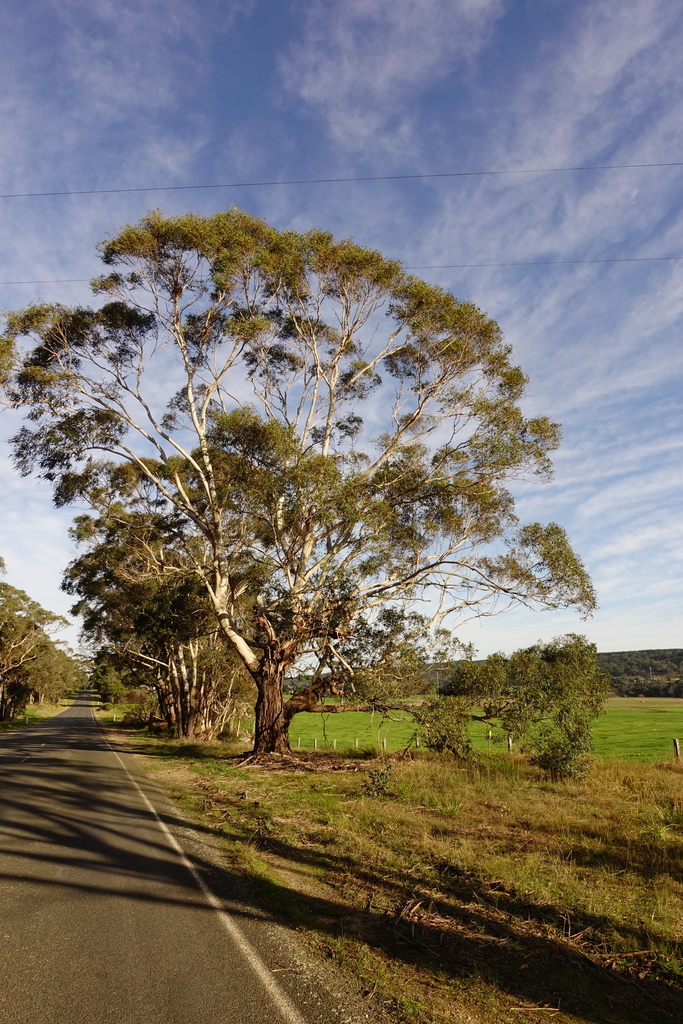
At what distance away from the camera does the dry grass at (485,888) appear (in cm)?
461

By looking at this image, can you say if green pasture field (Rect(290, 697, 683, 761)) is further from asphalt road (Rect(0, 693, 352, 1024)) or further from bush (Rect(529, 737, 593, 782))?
asphalt road (Rect(0, 693, 352, 1024))

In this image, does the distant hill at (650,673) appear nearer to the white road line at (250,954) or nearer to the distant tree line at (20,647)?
the distant tree line at (20,647)

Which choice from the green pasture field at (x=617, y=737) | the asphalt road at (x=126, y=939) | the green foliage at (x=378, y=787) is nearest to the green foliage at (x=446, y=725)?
the green foliage at (x=378, y=787)

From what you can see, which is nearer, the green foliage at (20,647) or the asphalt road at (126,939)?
the asphalt road at (126,939)

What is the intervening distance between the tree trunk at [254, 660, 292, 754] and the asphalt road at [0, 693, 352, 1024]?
31.5 ft

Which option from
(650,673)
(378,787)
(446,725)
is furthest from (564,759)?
(650,673)

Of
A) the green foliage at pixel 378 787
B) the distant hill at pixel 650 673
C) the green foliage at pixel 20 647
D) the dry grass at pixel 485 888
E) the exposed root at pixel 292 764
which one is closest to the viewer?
the dry grass at pixel 485 888

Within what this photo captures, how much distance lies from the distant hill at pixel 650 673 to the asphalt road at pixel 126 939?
137 m

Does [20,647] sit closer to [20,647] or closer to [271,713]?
[20,647]

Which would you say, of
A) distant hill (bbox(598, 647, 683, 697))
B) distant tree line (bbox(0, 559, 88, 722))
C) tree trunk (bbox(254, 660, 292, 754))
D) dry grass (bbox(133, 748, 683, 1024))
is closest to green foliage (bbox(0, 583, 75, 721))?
distant tree line (bbox(0, 559, 88, 722))

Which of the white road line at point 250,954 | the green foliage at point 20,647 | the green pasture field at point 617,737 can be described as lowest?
the green pasture field at point 617,737

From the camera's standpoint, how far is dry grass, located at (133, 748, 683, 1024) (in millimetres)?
4605

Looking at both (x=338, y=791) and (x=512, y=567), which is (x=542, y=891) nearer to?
(x=338, y=791)

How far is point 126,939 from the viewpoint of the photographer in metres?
5.12
